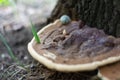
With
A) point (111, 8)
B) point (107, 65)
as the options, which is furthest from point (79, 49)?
point (111, 8)

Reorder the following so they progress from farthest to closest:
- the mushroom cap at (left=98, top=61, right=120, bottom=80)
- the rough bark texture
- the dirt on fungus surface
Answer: the rough bark texture
the dirt on fungus surface
the mushroom cap at (left=98, top=61, right=120, bottom=80)

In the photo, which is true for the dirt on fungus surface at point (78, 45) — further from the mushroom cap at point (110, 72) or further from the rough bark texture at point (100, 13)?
the rough bark texture at point (100, 13)

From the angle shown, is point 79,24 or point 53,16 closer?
point 79,24

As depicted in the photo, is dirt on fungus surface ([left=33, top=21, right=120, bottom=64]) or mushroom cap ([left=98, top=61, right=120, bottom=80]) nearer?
mushroom cap ([left=98, top=61, right=120, bottom=80])

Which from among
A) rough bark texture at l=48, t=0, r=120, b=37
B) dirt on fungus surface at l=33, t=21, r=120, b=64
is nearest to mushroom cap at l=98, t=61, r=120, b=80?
dirt on fungus surface at l=33, t=21, r=120, b=64

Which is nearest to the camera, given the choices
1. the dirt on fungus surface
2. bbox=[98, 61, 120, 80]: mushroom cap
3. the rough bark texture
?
bbox=[98, 61, 120, 80]: mushroom cap

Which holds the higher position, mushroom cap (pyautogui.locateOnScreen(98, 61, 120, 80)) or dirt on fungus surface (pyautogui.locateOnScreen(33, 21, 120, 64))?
dirt on fungus surface (pyautogui.locateOnScreen(33, 21, 120, 64))

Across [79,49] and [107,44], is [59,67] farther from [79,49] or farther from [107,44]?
[107,44]

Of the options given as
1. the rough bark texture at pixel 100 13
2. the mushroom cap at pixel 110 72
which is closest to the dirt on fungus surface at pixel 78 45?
the mushroom cap at pixel 110 72

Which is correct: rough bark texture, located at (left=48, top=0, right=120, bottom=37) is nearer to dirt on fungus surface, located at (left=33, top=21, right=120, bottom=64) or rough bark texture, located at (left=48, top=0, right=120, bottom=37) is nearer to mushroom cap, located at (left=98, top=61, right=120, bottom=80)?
dirt on fungus surface, located at (left=33, top=21, right=120, bottom=64)
